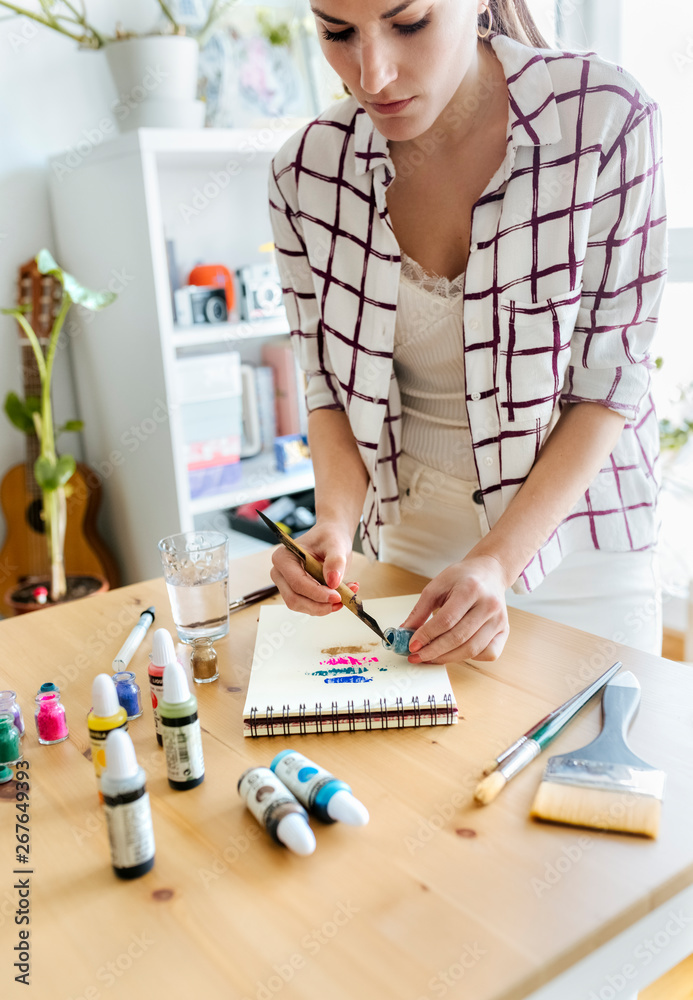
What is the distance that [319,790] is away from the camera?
0.65 meters

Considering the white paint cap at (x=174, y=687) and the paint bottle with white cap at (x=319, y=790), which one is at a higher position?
the white paint cap at (x=174, y=687)

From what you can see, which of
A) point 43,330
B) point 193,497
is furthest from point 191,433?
point 43,330

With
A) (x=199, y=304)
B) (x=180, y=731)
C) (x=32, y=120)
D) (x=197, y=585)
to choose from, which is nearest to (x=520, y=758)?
(x=180, y=731)

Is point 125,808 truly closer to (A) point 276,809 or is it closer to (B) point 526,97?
(A) point 276,809

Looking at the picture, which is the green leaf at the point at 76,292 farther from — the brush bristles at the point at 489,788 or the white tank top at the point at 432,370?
the brush bristles at the point at 489,788

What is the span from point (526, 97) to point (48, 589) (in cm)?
166

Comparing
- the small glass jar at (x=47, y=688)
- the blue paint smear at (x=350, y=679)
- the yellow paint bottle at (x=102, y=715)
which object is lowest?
the blue paint smear at (x=350, y=679)

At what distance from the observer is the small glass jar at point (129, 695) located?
802 millimetres

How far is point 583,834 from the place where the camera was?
615 mm

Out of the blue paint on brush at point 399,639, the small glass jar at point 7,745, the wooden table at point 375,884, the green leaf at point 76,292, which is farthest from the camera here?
the green leaf at point 76,292

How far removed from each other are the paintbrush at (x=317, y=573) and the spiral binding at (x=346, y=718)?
0.38ft

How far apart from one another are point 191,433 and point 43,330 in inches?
18.4

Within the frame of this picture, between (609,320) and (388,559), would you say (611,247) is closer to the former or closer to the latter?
(609,320)

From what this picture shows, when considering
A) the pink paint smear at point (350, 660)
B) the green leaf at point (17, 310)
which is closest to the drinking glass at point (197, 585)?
the pink paint smear at point (350, 660)
